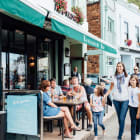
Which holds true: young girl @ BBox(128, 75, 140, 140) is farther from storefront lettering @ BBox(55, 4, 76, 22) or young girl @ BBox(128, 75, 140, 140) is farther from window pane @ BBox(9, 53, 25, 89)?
storefront lettering @ BBox(55, 4, 76, 22)

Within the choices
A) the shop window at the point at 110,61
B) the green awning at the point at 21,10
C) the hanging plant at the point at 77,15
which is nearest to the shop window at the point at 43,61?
the hanging plant at the point at 77,15

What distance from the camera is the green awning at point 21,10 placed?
3.22m

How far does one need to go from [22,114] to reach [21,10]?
190 cm

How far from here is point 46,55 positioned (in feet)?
29.0

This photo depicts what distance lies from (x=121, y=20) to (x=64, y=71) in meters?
11.8

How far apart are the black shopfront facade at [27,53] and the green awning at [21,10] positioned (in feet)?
7.53

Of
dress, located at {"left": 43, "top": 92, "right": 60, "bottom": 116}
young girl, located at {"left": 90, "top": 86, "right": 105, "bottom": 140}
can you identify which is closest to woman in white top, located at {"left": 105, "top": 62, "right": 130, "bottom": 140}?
→ young girl, located at {"left": 90, "top": 86, "right": 105, "bottom": 140}

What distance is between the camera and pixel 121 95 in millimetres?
4492

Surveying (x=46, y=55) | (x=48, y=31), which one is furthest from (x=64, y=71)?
(x=48, y=31)

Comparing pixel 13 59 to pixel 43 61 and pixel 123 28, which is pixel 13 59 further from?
pixel 123 28

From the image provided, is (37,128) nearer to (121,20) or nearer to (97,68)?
(97,68)

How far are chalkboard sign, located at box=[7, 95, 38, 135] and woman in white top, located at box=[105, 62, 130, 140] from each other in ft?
6.44

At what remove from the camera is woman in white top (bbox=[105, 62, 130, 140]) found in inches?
175

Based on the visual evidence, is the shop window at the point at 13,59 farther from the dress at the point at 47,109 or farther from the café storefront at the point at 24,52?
the dress at the point at 47,109
